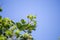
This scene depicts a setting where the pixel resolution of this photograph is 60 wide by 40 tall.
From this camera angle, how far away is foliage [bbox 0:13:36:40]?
121 cm

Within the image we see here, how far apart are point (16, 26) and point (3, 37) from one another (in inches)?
6.1

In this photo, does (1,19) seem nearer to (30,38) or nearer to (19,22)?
(19,22)

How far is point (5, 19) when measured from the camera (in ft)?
4.11

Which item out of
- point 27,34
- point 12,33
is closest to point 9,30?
point 12,33

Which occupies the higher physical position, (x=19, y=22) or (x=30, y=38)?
(x=19, y=22)

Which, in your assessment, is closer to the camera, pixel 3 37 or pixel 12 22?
pixel 3 37

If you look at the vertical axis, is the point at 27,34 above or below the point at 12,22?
below

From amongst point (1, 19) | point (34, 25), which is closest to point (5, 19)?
point (1, 19)

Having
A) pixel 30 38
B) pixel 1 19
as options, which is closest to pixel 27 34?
pixel 30 38

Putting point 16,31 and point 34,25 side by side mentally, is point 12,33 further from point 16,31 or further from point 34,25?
point 34,25

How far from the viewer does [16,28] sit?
1.26 m

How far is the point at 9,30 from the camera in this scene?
123 cm

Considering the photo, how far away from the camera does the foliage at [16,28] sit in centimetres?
121

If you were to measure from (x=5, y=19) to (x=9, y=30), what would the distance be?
105 mm
